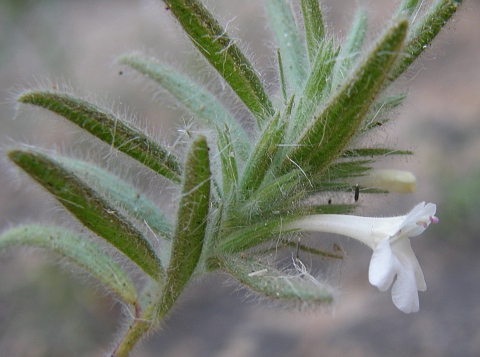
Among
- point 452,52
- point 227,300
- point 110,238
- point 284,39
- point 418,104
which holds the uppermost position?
point 452,52

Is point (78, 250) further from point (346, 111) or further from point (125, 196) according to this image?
point (346, 111)

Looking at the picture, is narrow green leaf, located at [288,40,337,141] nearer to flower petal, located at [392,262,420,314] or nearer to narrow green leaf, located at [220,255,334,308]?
narrow green leaf, located at [220,255,334,308]

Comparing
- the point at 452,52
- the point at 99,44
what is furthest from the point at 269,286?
the point at 99,44

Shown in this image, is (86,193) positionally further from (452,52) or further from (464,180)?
(452,52)

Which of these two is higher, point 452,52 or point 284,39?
point 452,52

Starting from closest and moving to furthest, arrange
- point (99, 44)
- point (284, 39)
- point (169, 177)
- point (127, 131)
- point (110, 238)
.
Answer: point (110, 238) < point (127, 131) < point (169, 177) < point (284, 39) < point (99, 44)

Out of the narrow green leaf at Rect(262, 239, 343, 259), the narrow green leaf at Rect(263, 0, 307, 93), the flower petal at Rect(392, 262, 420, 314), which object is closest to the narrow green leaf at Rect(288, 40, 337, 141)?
the narrow green leaf at Rect(263, 0, 307, 93)

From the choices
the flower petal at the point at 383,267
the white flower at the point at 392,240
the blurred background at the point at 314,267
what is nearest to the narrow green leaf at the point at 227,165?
the white flower at the point at 392,240
